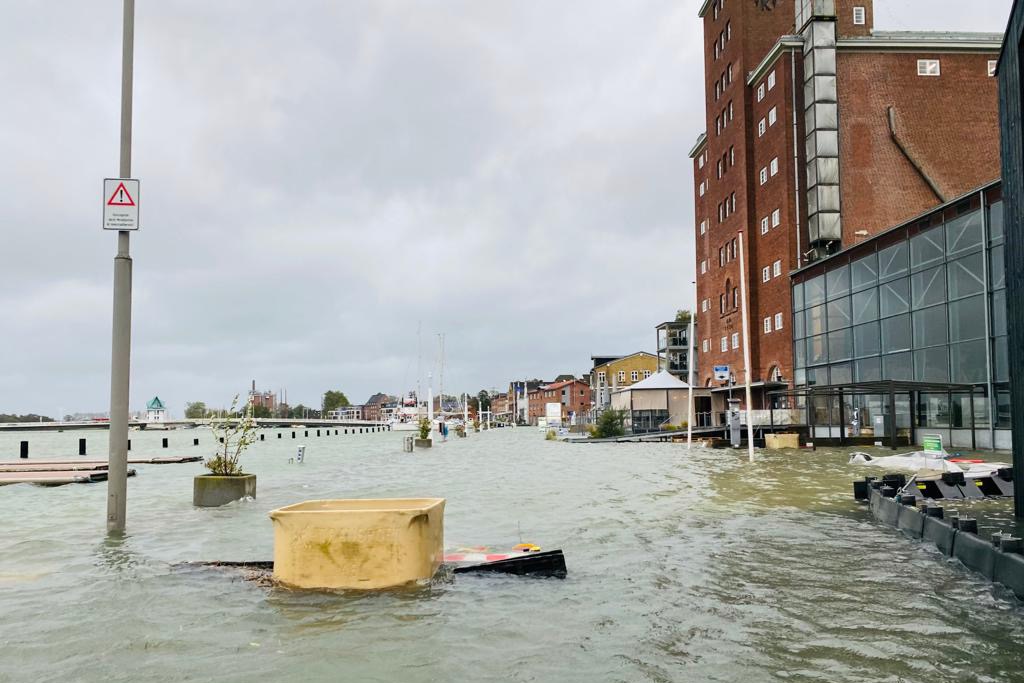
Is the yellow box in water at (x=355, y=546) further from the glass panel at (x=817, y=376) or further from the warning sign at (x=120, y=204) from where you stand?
the glass panel at (x=817, y=376)

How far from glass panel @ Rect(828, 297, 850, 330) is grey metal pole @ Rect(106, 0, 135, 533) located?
140ft

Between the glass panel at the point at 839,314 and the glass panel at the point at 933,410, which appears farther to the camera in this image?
the glass panel at the point at 839,314

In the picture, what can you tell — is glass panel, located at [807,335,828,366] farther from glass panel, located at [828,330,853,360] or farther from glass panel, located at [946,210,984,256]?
glass panel, located at [946,210,984,256]

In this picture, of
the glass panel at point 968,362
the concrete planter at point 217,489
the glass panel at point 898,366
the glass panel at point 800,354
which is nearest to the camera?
the concrete planter at point 217,489

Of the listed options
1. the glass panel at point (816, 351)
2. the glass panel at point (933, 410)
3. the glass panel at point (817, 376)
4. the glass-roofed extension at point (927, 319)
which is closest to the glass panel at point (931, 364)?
the glass-roofed extension at point (927, 319)

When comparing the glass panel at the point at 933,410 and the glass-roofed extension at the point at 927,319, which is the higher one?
the glass-roofed extension at the point at 927,319

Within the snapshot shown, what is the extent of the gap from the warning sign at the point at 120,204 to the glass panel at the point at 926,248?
1386 inches

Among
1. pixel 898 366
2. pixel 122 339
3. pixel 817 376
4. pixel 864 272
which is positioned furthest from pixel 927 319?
pixel 122 339

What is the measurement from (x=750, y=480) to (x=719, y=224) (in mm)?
51898

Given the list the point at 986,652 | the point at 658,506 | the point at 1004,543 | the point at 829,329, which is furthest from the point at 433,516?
the point at 829,329

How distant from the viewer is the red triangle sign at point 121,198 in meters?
11.4

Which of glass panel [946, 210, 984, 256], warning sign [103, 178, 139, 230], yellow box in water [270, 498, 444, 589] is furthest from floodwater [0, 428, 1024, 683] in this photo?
glass panel [946, 210, 984, 256]

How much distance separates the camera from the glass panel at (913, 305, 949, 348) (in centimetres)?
3688


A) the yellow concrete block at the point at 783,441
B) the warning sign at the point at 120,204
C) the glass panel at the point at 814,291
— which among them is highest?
the glass panel at the point at 814,291
